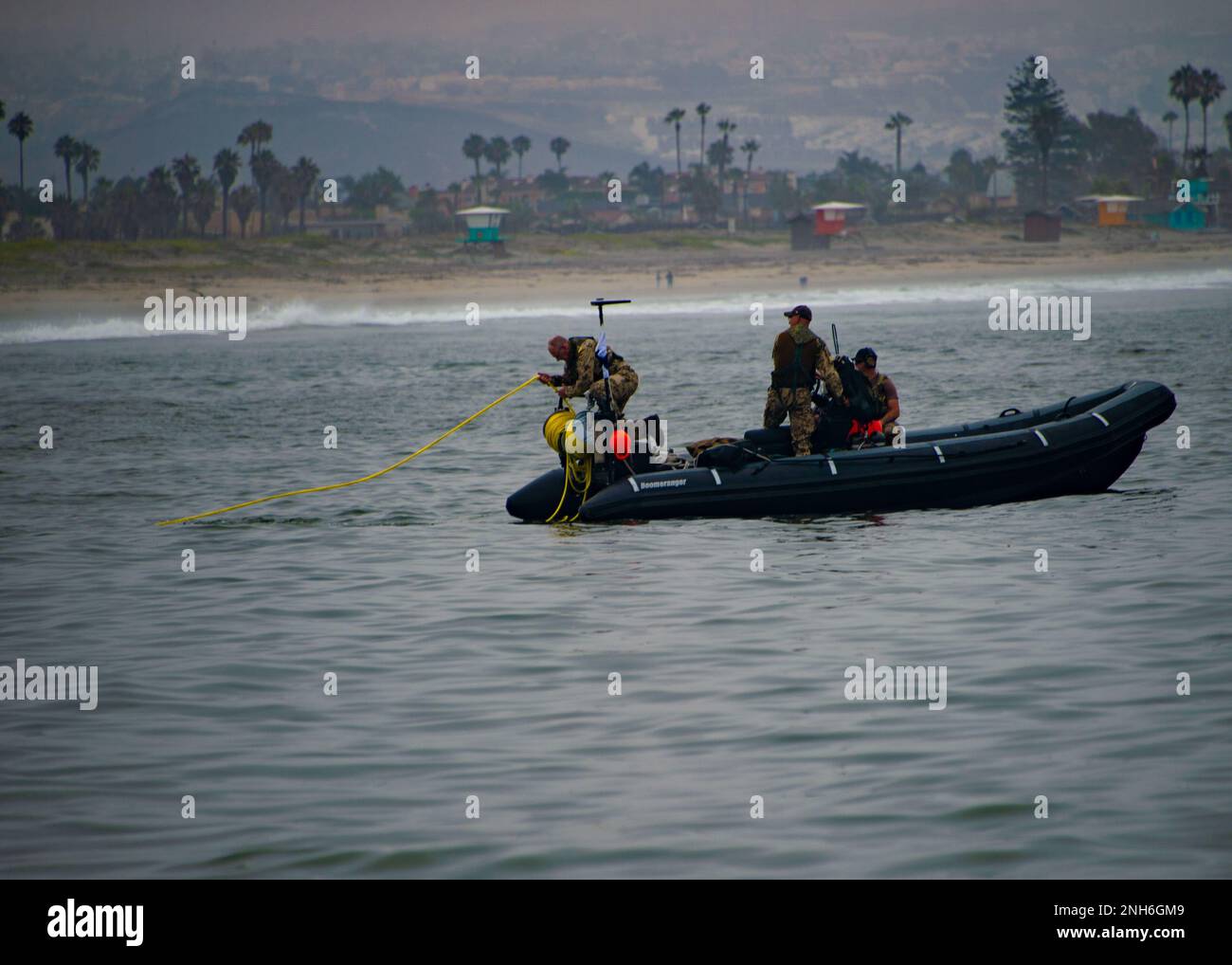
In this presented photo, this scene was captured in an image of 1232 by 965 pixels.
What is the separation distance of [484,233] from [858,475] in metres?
78.5

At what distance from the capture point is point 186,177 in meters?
115

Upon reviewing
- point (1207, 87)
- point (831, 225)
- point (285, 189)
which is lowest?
point (831, 225)

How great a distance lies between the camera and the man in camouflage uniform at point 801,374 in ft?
48.2

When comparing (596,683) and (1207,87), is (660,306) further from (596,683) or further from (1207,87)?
(1207,87)

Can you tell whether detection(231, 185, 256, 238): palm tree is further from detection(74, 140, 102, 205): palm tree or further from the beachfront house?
the beachfront house

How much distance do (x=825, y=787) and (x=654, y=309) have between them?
178 feet

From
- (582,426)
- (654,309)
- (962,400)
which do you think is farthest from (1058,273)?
(582,426)

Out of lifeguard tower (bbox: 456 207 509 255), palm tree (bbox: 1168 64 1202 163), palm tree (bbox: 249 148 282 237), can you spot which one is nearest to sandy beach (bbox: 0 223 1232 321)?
lifeguard tower (bbox: 456 207 509 255)

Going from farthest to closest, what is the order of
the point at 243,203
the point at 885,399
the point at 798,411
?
1. the point at 243,203
2. the point at 885,399
3. the point at 798,411

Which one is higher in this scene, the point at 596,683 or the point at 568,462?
the point at 568,462

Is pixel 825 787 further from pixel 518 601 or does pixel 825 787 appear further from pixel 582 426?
pixel 582 426

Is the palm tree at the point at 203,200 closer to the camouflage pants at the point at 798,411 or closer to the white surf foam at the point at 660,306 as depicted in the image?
the white surf foam at the point at 660,306

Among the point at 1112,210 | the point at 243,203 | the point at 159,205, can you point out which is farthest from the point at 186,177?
the point at 1112,210
